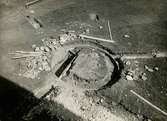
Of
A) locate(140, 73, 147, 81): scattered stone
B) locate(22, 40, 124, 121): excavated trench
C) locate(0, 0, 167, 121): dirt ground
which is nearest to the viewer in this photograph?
locate(0, 0, 167, 121): dirt ground

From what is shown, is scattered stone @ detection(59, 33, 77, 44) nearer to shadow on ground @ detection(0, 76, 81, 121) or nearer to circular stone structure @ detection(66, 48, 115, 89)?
circular stone structure @ detection(66, 48, 115, 89)

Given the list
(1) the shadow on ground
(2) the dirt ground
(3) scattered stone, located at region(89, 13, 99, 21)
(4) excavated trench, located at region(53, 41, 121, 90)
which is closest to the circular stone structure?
(4) excavated trench, located at region(53, 41, 121, 90)

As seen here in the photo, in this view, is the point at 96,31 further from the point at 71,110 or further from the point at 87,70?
the point at 71,110

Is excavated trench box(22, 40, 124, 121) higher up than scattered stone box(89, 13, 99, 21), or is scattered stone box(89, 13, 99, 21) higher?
scattered stone box(89, 13, 99, 21)

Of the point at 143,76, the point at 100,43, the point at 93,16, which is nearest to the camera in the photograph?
the point at 143,76

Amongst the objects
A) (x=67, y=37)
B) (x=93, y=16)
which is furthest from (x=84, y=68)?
(x=93, y=16)

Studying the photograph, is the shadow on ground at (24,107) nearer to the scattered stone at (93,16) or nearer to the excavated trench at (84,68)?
the excavated trench at (84,68)

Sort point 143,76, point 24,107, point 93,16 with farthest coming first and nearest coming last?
point 93,16, point 143,76, point 24,107

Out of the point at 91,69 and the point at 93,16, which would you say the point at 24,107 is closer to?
the point at 91,69
